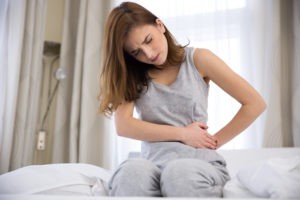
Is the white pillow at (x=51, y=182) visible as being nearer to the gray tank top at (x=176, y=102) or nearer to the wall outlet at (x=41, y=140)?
the gray tank top at (x=176, y=102)

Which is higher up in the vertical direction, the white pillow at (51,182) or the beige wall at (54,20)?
the beige wall at (54,20)

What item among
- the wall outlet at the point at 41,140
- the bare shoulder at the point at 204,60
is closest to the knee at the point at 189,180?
the bare shoulder at the point at 204,60

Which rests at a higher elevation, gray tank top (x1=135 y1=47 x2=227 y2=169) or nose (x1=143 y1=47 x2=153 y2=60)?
nose (x1=143 y1=47 x2=153 y2=60)

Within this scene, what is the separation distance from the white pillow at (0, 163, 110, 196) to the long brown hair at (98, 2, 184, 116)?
0.89ft

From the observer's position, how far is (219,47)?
1.91 metres

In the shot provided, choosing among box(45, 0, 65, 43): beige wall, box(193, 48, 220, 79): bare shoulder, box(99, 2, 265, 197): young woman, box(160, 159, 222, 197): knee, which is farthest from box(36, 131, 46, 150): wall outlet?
box(160, 159, 222, 197): knee

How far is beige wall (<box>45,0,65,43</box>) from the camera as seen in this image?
2.32 m

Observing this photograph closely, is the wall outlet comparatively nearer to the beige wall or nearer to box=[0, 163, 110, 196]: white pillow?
the beige wall

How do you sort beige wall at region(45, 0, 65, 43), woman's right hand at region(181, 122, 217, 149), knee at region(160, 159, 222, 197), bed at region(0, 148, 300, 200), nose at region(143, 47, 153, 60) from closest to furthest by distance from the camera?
bed at region(0, 148, 300, 200)
knee at region(160, 159, 222, 197)
woman's right hand at region(181, 122, 217, 149)
nose at region(143, 47, 153, 60)
beige wall at region(45, 0, 65, 43)

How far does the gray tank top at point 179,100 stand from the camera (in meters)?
0.98

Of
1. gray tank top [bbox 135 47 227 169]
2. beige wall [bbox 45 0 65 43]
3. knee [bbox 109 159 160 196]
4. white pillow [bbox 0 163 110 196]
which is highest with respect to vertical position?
beige wall [bbox 45 0 65 43]

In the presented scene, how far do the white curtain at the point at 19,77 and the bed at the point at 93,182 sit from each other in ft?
3.63

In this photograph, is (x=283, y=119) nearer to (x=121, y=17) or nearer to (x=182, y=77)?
(x=182, y=77)

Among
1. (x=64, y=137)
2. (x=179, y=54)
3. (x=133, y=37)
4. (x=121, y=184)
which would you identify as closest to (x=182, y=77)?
(x=179, y=54)
